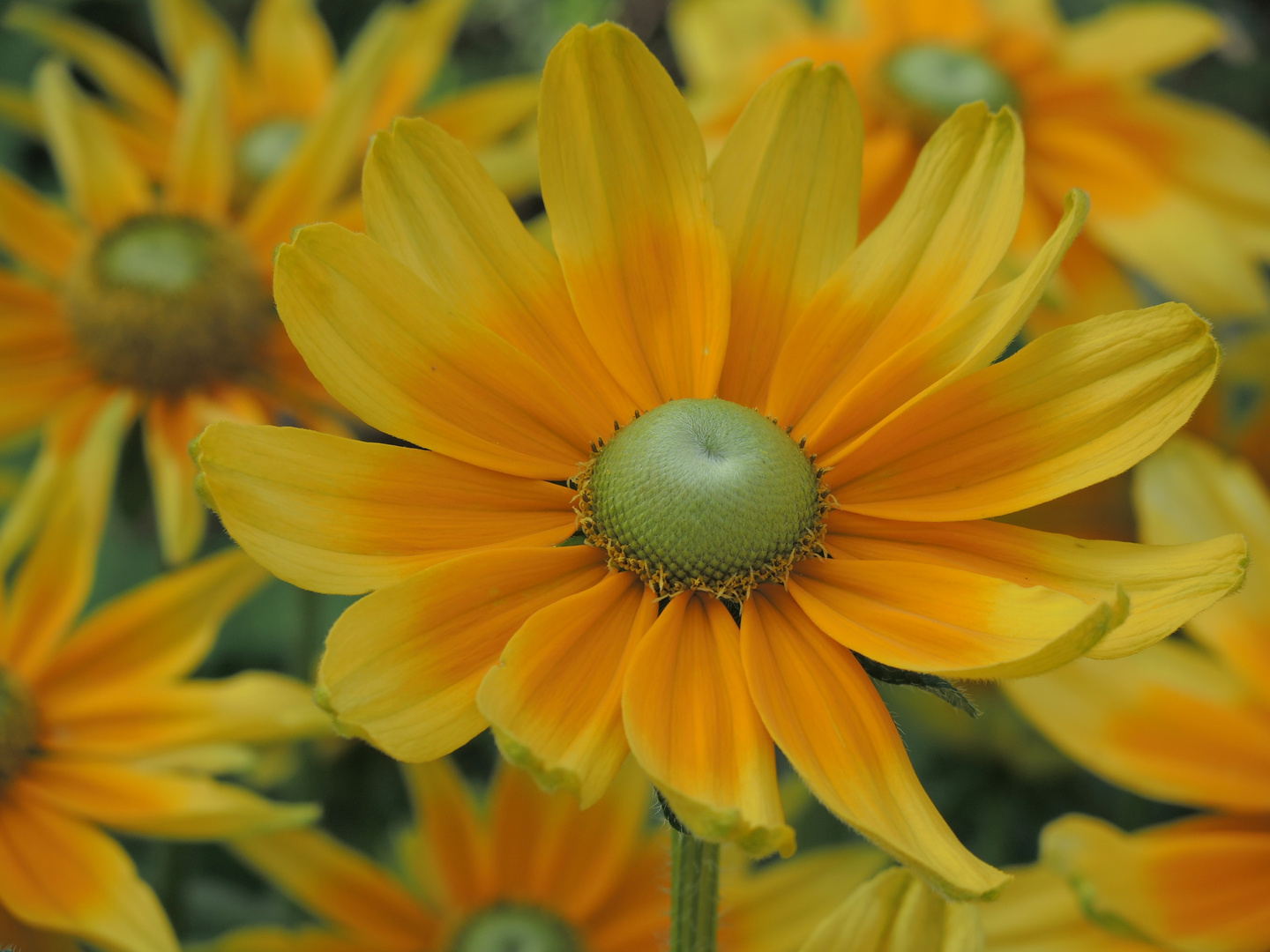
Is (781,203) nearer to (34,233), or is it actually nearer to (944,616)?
(944,616)

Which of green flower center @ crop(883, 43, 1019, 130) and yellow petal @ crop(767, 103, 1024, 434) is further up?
green flower center @ crop(883, 43, 1019, 130)

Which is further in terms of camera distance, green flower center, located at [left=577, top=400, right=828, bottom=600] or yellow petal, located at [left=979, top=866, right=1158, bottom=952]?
yellow petal, located at [left=979, top=866, right=1158, bottom=952]

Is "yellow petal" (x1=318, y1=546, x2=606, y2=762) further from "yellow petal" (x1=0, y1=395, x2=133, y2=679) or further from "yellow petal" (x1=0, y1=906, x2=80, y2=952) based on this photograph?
"yellow petal" (x1=0, y1=395, x2=133, y2=679)

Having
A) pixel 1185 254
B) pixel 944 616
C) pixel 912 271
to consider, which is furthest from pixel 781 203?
pixel 1185 254

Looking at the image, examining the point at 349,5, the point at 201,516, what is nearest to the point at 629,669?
the point at 201,516

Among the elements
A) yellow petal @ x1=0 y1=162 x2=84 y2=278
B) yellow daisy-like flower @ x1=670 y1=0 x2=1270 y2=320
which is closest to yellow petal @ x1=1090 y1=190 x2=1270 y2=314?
yellow daisy-like flower @ x1=670 y1=0 x2=1270 y2=320

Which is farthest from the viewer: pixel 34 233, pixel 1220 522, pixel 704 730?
pixel 34 233

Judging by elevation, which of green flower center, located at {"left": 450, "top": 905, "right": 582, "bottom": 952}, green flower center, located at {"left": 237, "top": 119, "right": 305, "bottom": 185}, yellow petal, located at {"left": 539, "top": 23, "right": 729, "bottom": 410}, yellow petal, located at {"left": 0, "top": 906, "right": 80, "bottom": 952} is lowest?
yellow petal, located at {"left": 0, "top": 906, "right": 80, "bottom": 952}
